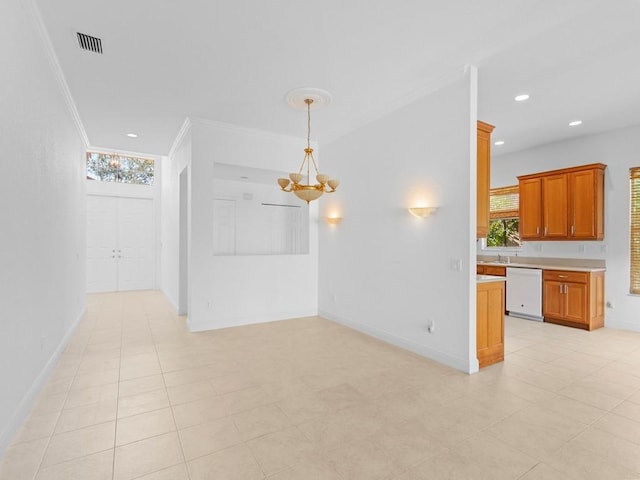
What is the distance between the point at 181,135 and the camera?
5441 mm

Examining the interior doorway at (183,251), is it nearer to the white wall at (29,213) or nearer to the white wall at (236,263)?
the white wall at (236,263)

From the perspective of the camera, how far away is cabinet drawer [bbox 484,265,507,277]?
5938mm

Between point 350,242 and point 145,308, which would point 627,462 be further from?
point 145,308

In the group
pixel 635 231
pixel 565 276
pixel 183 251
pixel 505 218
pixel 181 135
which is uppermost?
pixel 181 135

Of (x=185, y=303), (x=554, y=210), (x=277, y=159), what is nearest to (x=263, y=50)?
(x=277, y=159)

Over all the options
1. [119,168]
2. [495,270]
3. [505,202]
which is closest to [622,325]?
[495,270]

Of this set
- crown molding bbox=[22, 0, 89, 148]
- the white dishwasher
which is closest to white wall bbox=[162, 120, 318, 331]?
crown molding bbox=[22, 0, 89, 148]

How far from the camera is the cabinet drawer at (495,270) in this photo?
594 cm

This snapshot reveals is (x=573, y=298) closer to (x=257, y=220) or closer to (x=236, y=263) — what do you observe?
(x=236, y=263)

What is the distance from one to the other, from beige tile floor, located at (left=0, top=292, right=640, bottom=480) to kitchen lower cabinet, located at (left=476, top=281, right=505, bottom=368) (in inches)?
5.6

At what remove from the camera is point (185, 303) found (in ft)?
19.4

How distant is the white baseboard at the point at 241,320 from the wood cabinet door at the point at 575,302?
4.09m

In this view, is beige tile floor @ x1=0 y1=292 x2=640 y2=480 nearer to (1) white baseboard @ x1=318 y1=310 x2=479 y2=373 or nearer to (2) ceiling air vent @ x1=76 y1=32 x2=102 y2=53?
(1) white baseboard @ x1=318 y1=310 x2=479 y2=373

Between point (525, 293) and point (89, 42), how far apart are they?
6856 millimetres
